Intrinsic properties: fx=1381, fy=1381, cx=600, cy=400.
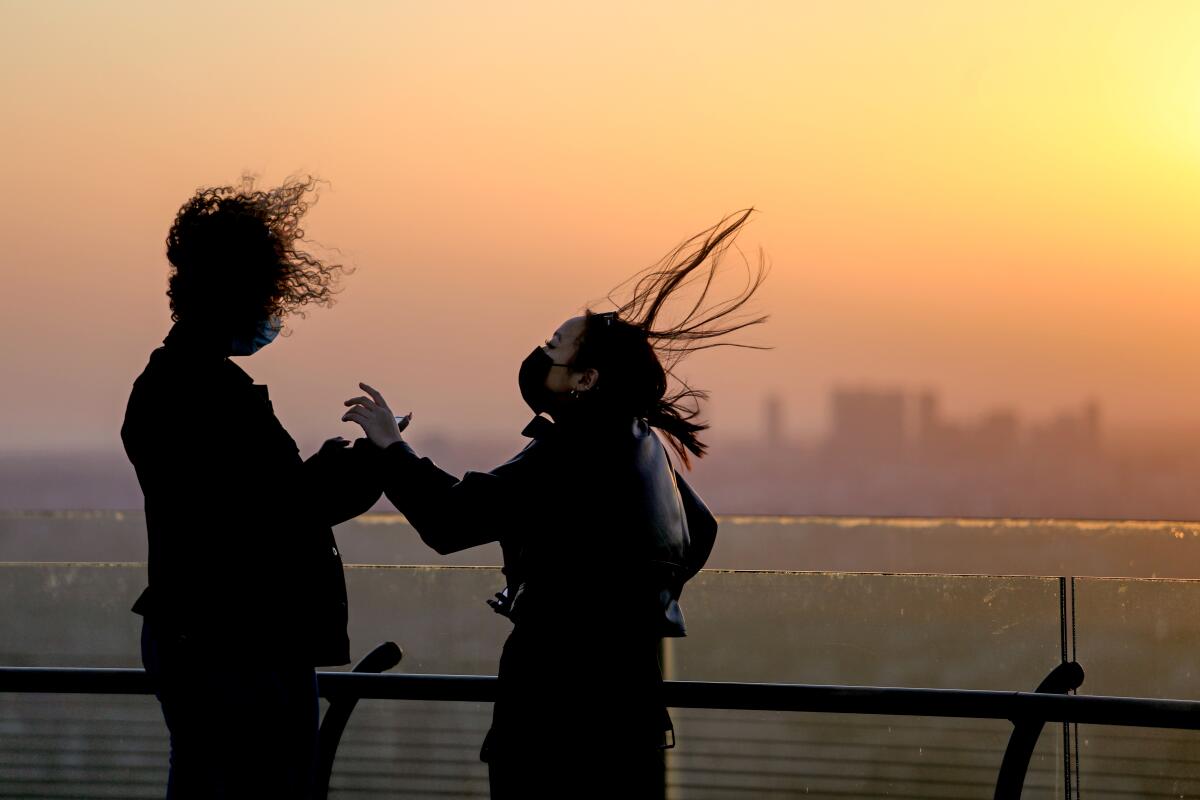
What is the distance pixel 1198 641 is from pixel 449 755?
219cm

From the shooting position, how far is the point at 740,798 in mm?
3717

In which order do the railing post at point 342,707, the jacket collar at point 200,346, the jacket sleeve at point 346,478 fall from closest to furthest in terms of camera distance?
the jacket collar at point 200,346
the jacket sleeve at point 346,478
the railing post at point 342,707

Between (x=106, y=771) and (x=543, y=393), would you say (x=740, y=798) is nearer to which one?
(x=543, y=393)

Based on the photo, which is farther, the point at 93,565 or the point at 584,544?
the point at 93,565

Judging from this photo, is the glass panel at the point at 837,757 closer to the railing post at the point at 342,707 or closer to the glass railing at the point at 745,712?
the glass railing at the point at 745,712

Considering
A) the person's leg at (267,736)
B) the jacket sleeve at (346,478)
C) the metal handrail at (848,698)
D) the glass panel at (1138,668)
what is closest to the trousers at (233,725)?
the person's leg at (267,736)

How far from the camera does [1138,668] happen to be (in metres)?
4.07

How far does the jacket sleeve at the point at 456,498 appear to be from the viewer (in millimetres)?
2629

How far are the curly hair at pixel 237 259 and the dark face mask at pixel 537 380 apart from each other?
477 millimetres

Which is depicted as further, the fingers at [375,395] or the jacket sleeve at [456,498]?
the fingers at [375,395]

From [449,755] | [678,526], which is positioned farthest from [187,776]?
[449,755]

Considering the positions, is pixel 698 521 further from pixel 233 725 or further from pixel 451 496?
pixel 233 725

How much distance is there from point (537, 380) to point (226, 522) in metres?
0.69

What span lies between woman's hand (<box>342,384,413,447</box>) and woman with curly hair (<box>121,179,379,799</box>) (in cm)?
19
